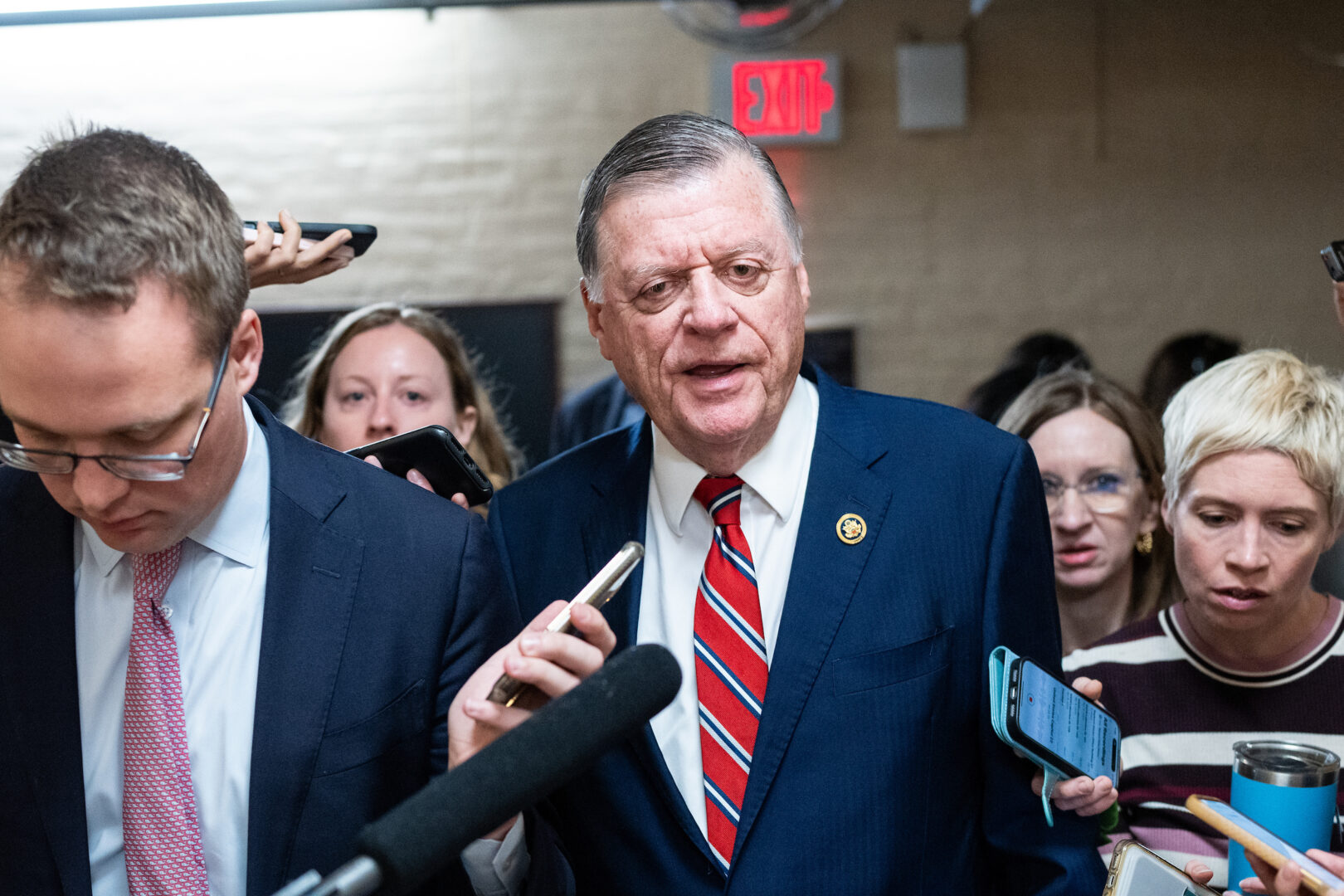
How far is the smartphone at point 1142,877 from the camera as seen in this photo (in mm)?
1204

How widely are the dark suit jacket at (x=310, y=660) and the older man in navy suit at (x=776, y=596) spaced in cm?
21

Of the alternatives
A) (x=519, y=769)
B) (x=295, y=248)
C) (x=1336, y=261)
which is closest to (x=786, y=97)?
(x=1336, y=261)

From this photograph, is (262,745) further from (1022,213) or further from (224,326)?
(1022,213)

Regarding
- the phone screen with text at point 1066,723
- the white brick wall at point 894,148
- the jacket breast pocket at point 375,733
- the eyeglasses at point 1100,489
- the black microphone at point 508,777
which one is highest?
the white brick wall at point 894,148

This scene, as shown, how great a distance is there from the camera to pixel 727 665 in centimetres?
132

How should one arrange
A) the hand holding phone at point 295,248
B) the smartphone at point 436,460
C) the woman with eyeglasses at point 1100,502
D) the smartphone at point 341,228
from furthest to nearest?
the woman with eyeglasses at point 1100,502 < the smartphone at point 436,460 < the smartphone at point 341,228 < the hand holding phone at point 295,248

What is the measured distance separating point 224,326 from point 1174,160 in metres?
4.12

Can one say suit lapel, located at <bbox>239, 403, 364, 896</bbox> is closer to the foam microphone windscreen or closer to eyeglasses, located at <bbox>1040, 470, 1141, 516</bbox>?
the foam microphone windscreen

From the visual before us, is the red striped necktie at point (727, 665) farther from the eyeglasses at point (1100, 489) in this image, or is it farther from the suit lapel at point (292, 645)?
the eyeglasses at point (1100, 489)

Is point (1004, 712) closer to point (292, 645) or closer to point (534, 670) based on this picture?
point (534, 670)

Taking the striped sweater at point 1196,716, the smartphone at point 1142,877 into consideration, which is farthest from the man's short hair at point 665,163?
the striped sweater at point 1196,716

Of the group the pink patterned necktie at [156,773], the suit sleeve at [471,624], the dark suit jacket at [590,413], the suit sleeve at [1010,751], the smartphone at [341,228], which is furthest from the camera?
the dark suit jacket at [590,413]

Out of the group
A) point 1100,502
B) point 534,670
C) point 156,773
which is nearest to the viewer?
point 534,670

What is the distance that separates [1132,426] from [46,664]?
197cm
